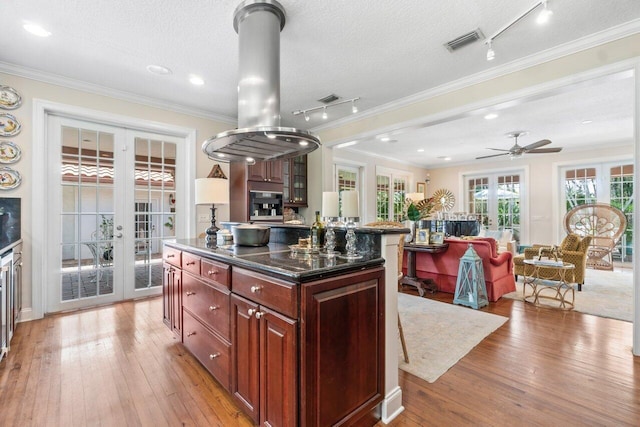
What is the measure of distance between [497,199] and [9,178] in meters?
9.57

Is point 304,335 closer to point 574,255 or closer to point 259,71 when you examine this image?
point 259,71

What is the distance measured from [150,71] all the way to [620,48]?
4.51 metres

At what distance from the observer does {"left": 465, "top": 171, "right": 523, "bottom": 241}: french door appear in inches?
301

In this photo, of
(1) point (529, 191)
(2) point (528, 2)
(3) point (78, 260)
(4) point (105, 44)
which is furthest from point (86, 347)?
(1) point (529, 191)

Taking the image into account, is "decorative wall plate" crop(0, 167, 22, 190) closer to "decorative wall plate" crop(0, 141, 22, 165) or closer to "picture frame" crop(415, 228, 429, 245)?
"decorative wall plate" crop(0, 141, 22, 165)

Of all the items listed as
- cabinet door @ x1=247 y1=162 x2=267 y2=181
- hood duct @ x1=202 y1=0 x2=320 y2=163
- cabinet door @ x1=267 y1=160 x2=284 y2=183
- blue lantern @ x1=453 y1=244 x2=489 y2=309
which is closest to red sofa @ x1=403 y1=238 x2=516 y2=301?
blue lantern @ x1=453 y1=244 x2=489 y2=309

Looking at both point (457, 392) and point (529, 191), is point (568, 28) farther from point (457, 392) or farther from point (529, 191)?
point (529, 191)

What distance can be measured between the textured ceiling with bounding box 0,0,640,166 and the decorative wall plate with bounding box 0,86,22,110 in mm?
244

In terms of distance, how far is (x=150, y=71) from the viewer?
3.23 metres

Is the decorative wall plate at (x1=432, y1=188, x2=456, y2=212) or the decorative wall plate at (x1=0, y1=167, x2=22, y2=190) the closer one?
the decorative wall plate at (x1=0, y1=167, x2=22, y2=190)

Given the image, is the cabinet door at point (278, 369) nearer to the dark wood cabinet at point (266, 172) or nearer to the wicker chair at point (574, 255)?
the dark wood cabinet at point (266, 172)

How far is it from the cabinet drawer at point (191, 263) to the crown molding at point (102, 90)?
2.70m

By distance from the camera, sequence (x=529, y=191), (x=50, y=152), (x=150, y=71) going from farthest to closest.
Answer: (x=529, y=191) → (x=50, y=152) → (x=150, y=71)

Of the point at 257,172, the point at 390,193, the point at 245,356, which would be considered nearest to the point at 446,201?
the point at 390,193
